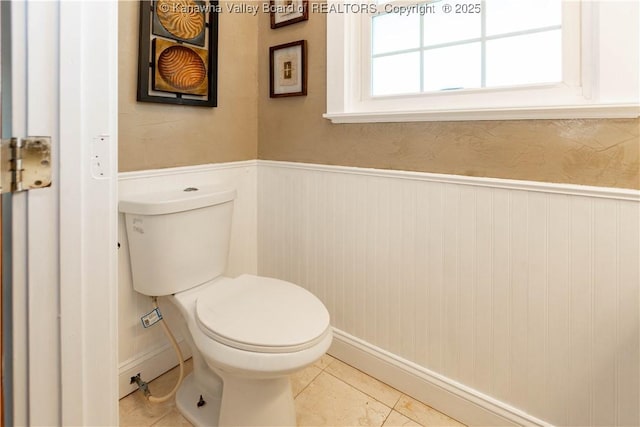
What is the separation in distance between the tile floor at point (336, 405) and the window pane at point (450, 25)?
55.6 inches

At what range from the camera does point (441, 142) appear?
132 centimetres

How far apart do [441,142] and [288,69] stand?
83 cm

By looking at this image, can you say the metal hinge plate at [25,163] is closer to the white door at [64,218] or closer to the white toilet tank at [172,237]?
the white door at [64,218]

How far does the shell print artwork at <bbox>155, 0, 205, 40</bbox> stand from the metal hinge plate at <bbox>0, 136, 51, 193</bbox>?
112 cm

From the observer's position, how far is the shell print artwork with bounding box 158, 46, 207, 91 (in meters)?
1.44

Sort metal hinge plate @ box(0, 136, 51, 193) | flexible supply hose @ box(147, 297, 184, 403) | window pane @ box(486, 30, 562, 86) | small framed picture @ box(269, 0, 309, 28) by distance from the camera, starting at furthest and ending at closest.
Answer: small framed picture @ box(269, 0, 309, 28), flexible supply hose @ box(147, 297, 184, 403), window pane @ box(486, 30, 562, 86), metal hinge plate @ box(0, 136, 51, 193)

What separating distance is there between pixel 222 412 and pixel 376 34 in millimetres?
Result: 1571

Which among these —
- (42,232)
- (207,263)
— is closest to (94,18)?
(42,232)

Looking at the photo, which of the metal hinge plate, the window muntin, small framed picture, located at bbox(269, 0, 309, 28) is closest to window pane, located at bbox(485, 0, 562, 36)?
the window muntin

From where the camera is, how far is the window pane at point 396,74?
1.45 m

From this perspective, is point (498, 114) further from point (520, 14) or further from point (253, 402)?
point (253, 402)

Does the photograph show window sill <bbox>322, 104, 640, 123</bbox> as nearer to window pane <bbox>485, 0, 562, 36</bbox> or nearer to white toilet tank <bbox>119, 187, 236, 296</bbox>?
window pane <bbox>485, 0, 562, 36</bbox>

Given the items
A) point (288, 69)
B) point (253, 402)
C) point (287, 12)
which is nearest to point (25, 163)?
point (253, 402)

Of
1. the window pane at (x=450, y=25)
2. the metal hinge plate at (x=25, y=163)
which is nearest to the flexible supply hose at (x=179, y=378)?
the metal hinge plate at (x=25, y=163)
